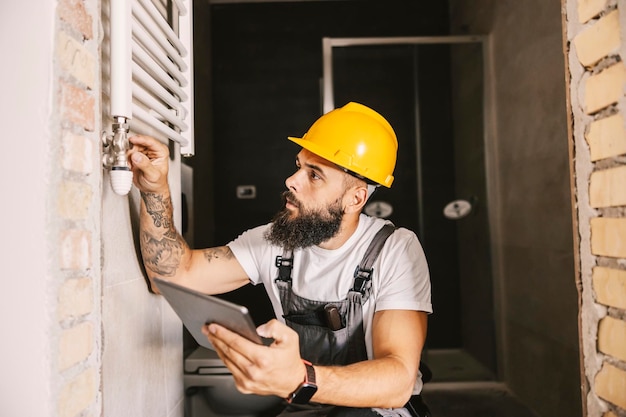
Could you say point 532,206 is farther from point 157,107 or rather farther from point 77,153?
point 77,153

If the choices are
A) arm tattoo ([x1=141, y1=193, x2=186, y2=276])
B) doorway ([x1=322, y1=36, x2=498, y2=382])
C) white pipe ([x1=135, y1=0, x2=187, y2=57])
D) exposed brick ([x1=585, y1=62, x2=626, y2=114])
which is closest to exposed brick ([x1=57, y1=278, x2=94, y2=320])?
arm tattoo ([x1=141, y1=193, x2=186, y2=276])

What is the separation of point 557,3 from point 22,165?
208 cm

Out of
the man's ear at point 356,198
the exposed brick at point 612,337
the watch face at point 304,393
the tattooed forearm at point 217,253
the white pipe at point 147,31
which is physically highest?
the white pipe at point 147,31

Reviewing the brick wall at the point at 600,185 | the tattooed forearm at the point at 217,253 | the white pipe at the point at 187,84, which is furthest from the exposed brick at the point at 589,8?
the tattooed forearm at the point at 217,253

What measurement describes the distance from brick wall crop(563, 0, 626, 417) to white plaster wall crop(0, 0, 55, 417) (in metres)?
0.82

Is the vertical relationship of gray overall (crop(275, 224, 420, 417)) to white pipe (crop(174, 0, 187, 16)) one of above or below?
below

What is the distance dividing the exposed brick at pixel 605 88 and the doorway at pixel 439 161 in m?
2.11

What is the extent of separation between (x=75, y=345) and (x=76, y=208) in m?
0.19

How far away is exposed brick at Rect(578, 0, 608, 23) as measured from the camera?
83 centimetres

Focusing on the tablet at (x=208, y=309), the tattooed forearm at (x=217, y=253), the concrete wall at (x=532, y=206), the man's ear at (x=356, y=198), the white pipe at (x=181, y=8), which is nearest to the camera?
the tablet at (x=208, y=309)

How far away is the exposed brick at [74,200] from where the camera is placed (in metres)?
0.66

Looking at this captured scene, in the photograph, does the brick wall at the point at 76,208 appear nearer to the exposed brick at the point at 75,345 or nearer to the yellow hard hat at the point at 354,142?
the exposed brick at the point at 75,345

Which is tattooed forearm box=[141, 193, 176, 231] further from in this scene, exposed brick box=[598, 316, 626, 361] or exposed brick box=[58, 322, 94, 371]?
exposed brick box=[598, 316, 626, 361]

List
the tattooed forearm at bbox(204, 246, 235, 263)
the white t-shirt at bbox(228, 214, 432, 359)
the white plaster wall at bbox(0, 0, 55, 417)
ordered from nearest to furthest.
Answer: the white plaster wall at bbox(0, 0, 55, 417) < the white t-shirt at bbox(228, 214, 432, 359) < the tattooed forearm at bbox(204, 246, 235, 263)
